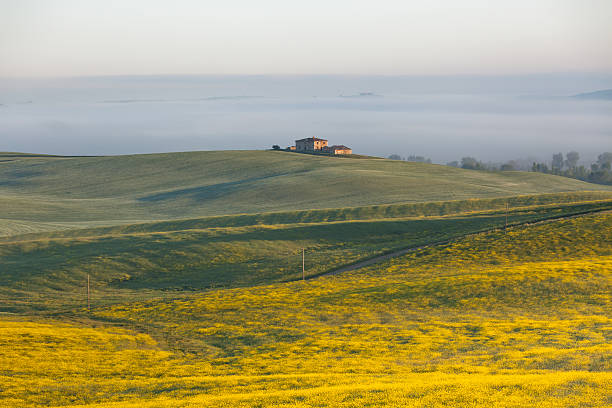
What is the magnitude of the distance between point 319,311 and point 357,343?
10197 mm

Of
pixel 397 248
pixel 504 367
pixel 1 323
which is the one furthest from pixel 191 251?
pixel 504 367

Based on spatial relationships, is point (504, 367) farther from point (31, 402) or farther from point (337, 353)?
point (31, 402)

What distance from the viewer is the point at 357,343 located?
3959 cm

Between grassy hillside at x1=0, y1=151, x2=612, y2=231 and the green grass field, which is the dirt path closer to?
the green grass field

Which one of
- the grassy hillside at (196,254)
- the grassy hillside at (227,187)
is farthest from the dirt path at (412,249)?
the grassy hillside at (227,187)

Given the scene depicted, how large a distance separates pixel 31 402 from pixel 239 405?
11315 millimetres

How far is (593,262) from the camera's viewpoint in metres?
60.8

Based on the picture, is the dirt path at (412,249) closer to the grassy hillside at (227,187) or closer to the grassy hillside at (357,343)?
the grassy hillside at (357,343)

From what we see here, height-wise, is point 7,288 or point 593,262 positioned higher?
point 593,262

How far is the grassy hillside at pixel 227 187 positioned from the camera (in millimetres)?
131875

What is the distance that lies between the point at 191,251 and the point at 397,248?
83.3 ft

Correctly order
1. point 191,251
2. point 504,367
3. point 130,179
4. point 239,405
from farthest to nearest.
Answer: point 130,179
point 191,251
point 504,367
point 239,405

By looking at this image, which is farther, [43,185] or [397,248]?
[43,185]

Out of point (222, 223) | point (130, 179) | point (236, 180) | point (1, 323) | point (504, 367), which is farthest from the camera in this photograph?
point (130, 179)
